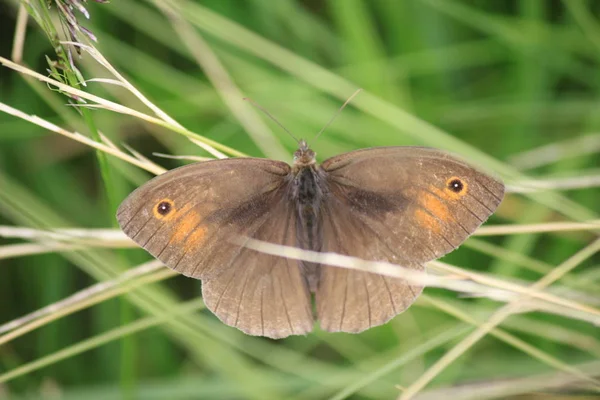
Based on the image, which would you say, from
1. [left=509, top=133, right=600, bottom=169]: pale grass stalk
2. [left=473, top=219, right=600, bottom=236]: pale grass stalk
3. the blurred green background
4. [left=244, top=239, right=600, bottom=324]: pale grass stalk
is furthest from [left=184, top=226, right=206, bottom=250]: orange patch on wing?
[left=509, top=133, right=600, bottom=169]: pale grass stalk

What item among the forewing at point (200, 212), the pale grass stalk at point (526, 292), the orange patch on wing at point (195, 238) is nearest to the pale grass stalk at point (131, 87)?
the forewing at point (200, 212)

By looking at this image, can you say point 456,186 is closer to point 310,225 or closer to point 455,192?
point 455,192

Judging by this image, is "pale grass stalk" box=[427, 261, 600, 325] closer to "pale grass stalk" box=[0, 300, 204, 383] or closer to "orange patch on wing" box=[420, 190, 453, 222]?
"orange patch on wing" box=[420, 190, 453, 222]

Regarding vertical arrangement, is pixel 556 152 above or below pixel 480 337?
above

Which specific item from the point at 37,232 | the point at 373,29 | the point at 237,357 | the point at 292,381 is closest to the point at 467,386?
the point at 292,381

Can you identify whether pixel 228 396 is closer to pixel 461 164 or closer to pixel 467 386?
pixel 467 386

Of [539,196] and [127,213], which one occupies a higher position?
[539,196]

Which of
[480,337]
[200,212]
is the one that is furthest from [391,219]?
[200,212]
